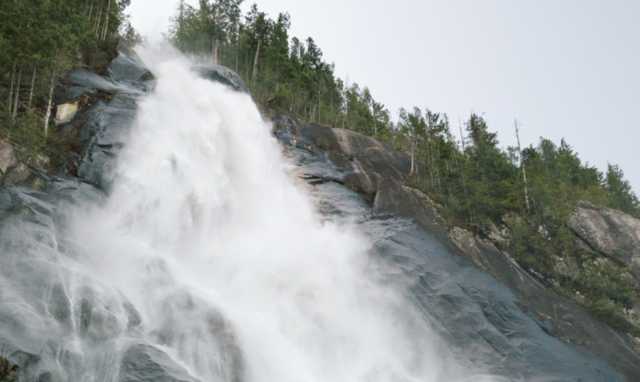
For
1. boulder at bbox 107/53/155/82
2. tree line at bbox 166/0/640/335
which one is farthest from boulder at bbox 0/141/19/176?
tree line at bbox 166/0/640/335

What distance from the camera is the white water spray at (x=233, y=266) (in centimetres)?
1132

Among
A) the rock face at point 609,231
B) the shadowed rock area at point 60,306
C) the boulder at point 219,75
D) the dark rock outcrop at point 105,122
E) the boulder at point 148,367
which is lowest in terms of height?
the boulder at point 148,367

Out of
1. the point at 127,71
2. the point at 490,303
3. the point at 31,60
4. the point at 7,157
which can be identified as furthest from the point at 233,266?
the point at 127,71

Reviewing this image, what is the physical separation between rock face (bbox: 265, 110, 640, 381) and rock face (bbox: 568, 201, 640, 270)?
190 inches

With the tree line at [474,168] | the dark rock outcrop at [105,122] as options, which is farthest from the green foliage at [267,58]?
the dark rock outcrop at [105,122]

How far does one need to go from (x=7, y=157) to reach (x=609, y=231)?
3129 cm

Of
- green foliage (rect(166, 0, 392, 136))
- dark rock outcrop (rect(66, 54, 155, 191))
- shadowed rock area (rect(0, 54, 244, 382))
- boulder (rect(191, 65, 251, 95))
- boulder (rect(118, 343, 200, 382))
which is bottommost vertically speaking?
boulder (rect(118, 343, 200, 382))

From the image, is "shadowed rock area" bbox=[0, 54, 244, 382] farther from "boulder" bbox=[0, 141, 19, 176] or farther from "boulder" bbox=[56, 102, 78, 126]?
"boulder" bbox=[56, 102, 78, 126]

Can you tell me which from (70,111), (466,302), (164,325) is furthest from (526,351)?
(70,111)

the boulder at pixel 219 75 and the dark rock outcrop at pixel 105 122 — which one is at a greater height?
the boulder at pixel 219 75

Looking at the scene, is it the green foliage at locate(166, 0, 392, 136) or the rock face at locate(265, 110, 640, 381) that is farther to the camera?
the green foliage at locate(166, 0, 392, 136)

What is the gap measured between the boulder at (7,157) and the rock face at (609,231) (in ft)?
97.7

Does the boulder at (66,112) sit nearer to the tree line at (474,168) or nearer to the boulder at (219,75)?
the boulder at (219,75)

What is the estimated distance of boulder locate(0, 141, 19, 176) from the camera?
496 inches
